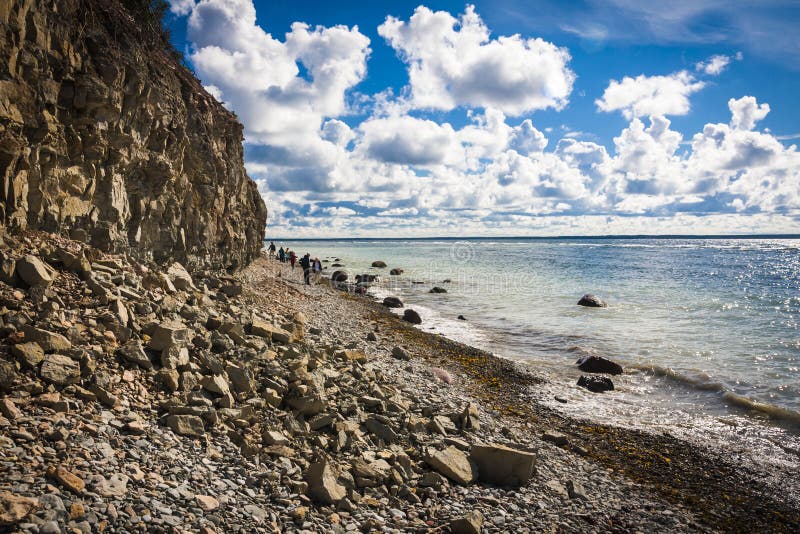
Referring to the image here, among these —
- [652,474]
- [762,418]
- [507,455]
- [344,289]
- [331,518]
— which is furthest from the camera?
[344,289]

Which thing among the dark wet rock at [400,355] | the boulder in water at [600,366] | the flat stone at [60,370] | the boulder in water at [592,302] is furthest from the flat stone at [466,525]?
the boulder in water at [592,302]

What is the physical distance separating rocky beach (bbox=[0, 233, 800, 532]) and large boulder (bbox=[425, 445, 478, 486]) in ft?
0.13

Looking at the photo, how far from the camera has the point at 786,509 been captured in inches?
358

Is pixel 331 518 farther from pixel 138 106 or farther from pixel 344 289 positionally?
pixel 344 289

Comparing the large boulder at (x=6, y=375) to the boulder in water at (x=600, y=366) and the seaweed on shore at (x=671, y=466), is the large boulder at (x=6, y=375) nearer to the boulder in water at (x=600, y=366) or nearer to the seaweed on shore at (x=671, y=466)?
the seaweed on shore at (x=671, y=466)

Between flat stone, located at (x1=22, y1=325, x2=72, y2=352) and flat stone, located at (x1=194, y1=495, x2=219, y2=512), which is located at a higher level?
flat stone, located at (x1=22, y1=325, x2=72, y2=352)

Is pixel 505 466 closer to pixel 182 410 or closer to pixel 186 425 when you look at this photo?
pixel 186 425

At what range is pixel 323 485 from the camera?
653cm

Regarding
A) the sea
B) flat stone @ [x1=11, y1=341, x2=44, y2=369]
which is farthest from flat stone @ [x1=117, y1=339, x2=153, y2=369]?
the sea

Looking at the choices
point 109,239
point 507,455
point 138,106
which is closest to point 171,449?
point 507,455

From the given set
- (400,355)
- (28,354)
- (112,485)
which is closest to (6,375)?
(28,354)

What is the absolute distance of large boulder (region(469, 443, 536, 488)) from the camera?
8.37 meters

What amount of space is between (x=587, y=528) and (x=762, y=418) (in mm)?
10283

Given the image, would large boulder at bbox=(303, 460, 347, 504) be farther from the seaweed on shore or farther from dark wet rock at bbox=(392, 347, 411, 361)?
dark wet rock at bbox=(392, 347, 411, 361)
